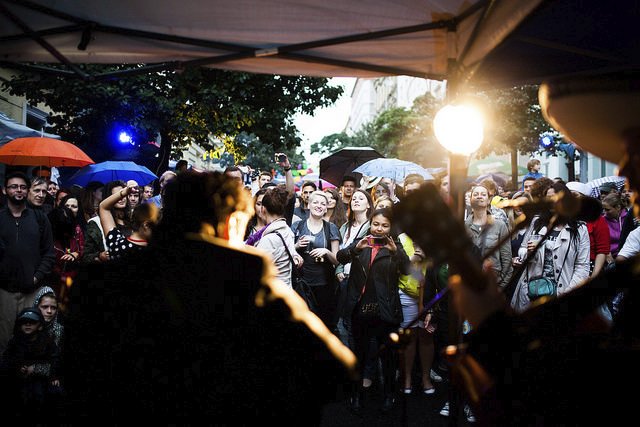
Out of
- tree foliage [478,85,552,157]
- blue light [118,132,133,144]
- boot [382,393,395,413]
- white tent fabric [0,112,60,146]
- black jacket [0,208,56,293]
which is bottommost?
boot [382,393,395,413]

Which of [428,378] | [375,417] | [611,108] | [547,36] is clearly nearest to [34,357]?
[375,417]

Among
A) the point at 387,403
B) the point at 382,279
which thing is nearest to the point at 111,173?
the point at 382,279


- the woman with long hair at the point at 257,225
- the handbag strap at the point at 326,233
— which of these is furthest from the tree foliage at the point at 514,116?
the woman with long hair at the point at 257,225

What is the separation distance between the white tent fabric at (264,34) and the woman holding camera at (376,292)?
2.26 meters

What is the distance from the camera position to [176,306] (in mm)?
2262

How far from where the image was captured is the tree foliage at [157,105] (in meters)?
14.8

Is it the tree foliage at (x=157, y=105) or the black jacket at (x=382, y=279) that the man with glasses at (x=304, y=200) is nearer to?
Result: the black jacket at (x=382, y=279)

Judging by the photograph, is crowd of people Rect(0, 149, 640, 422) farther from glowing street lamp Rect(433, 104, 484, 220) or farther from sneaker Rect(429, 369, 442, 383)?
glowing street lamp Rect(433, 104, 484, 220)

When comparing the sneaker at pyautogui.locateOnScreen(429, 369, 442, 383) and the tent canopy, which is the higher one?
the tent canopy

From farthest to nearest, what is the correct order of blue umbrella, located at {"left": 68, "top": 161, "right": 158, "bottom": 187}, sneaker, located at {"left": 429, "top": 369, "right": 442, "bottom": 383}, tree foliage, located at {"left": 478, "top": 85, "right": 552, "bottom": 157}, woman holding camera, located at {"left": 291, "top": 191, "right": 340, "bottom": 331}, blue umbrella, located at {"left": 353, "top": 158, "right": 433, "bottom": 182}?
1. tree foliage, located at {"left": 478, "top": 85, "right": 552, "bottom": 157}
2. blue umbrella, located at {"left": 353, "top": 158, "right": 433, "bottom": 182}
3. blue umbrella, located at {"left": 68, "top": 161, "right": 158, "bottom": 187}
4. sneaker, located at {"left": 429, "top": 369, "right": 442, "bottom": 383}
5. woman holding camera, located at {"left": 291, "top": 191, "right": 340, "bottom": 331}

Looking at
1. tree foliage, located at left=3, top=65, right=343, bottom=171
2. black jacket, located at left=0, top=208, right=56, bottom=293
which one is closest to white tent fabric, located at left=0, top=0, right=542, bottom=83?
black jacket, located at left=0, top=208, right=56, bottom=293

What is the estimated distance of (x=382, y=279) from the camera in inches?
252

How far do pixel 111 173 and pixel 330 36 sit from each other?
7.75 m

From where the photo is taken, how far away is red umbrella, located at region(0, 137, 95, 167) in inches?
360
